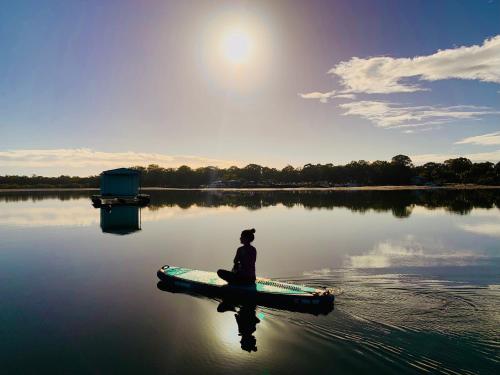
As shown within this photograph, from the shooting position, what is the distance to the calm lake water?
8719mm

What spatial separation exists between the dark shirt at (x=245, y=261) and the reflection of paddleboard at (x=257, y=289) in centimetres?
40

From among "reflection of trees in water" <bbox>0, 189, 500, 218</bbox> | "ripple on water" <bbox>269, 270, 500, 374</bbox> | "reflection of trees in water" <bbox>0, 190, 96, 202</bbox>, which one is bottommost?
"ripple on water" <bbox>269, 270, 500, 374</bbox>

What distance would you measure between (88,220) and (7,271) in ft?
69.8

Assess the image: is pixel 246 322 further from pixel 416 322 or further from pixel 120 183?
pixel 120 183

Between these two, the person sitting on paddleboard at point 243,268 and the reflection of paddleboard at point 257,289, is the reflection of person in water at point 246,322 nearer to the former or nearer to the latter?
the reflection of paddleboard at point 257,289

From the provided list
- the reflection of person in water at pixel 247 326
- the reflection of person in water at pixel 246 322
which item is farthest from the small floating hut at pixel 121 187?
the reflection of person in water at pixel 247 326

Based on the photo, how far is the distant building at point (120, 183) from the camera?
5250 centimetres

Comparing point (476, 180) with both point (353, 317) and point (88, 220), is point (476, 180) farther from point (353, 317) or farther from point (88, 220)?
point (353, 317)

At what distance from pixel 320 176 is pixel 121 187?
112 metres

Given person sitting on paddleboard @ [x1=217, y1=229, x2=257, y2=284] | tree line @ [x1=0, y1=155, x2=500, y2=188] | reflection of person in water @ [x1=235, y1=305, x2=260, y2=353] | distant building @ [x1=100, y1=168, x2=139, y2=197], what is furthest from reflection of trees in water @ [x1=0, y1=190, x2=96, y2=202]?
reflection of person in water @ [x1=235, y1=305, x2=260, y2=353]

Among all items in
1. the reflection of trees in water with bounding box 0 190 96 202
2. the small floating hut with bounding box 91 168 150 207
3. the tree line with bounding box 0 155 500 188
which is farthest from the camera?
the tree line with bounding box 0 155 500 188

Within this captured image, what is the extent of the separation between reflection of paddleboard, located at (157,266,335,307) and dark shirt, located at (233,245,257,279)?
401 millimetres

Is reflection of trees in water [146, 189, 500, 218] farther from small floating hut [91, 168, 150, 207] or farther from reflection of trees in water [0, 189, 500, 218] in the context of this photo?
small floating hut [91, 168, 150, 207]

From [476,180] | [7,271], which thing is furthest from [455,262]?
[476,180]
